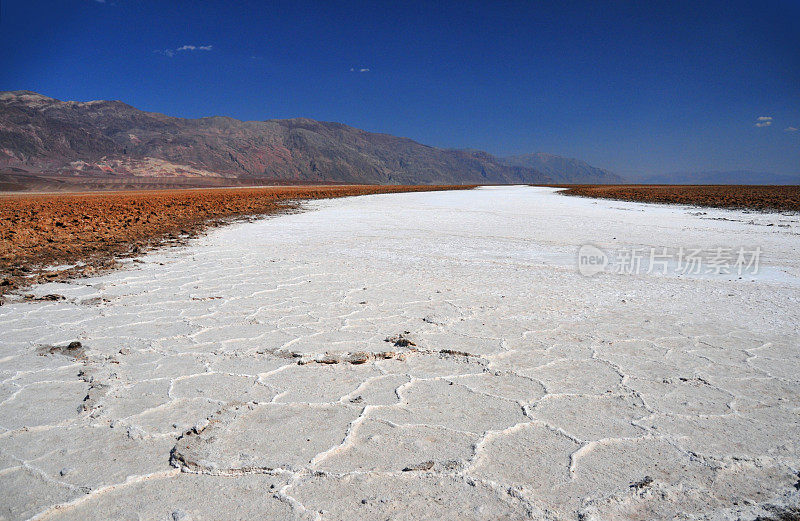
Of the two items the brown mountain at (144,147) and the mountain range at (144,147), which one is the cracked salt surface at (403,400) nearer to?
the mountain range at (144,147)

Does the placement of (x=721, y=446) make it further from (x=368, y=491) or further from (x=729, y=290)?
(x=729, y=290)

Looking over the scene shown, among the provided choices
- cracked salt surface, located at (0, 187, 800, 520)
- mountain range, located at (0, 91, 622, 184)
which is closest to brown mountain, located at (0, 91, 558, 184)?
mountain range, located at (0, 91, 622, 184)

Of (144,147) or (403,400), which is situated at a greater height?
(144,147)

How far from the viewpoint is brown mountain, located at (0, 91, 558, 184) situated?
10425cm

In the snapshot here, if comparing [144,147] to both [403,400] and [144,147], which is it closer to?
[144,147]

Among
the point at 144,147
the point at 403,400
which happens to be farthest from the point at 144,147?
the point at 403,400

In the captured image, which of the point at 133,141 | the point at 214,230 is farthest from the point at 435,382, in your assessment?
the point at 133,141

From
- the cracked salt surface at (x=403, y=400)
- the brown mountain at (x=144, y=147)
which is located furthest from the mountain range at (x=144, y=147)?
the cracked salt surface at (x=403, y=400)

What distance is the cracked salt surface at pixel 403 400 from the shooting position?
1714 mm

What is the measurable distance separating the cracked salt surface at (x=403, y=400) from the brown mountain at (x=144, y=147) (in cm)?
8695

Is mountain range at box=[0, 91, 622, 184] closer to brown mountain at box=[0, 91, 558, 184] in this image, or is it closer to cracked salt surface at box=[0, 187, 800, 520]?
brown mountain at box=[0, 91, 558, 184]

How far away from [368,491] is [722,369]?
2.28 meters

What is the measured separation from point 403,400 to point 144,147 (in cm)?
15509

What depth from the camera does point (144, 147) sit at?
13562 centimetres
